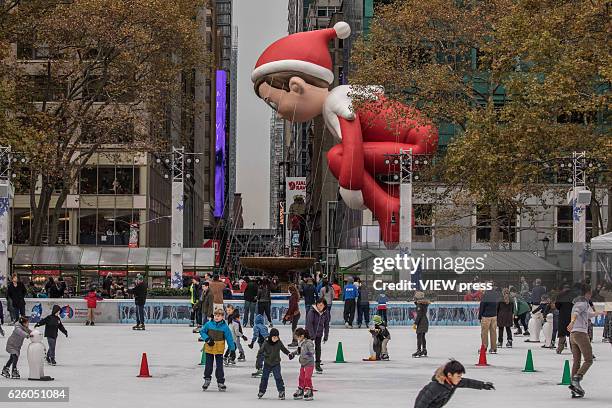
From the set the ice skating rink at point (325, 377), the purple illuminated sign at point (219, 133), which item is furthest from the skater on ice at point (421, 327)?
the purple illuminated sign at point (219, 133)

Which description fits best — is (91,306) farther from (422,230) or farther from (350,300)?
(422,230)

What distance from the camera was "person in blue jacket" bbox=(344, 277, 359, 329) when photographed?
38719mm

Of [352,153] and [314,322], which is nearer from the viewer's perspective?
[314,322]

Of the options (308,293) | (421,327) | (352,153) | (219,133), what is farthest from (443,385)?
(219,133)

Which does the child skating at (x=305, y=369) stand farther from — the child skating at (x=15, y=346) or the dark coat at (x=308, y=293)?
the dark coat at (x=308, y=293)

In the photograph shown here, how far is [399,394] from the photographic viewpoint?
18922mm

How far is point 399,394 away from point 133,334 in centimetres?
1767

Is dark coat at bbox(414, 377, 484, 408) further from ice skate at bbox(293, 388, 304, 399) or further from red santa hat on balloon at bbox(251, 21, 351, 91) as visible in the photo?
red santa hat on balloon at bbox(251, 21, 351, 91)

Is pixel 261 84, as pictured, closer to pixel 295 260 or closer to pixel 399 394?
pixel 295 260

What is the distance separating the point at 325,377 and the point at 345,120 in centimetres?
3337

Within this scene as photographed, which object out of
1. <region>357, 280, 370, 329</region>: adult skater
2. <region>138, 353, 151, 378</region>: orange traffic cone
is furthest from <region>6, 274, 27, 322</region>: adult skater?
<region>138, 353, 151, 378</region>: orange traffic cone

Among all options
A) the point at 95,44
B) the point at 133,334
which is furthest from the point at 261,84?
the point at 133,334

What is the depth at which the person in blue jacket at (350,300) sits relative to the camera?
127 feet

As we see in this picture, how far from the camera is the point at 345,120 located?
54625 millimetres
